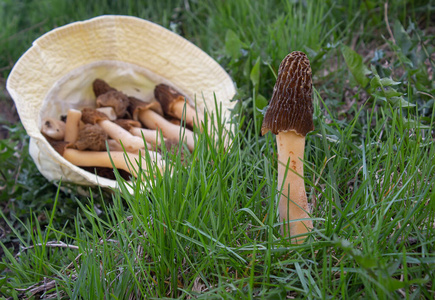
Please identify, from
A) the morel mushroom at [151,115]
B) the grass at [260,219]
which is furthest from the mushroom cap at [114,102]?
the grass at [260,219]

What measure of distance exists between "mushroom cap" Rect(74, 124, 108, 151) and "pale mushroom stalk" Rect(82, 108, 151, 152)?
0.10 meters

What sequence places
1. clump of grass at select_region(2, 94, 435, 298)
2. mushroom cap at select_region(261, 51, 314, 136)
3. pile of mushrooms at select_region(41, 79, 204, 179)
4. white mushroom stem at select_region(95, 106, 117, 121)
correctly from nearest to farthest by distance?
clump of grass at select_region(2, 94, 435, 298)
mushroom cap at select_region(261, 51, 314, 136)
pile of mushrooms at select_region(41, 79, 204, 179)
white mushroom stem at select_region(95, 106, 117, 121)

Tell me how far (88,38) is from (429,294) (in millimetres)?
2543

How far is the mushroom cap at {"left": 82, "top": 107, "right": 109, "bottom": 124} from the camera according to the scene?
2.82 meters

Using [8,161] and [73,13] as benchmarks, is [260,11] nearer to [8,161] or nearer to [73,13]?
[73,13]

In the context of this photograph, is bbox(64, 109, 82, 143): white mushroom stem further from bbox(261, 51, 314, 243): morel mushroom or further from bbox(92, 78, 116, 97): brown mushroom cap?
bbox(261, 51, 314, 243): morel mushroom

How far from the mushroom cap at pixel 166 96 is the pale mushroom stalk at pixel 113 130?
1.38 ft

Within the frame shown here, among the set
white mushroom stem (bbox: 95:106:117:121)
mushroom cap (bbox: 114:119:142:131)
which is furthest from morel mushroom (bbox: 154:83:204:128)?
white mushroom stem (bbox: 95:106:117:121)

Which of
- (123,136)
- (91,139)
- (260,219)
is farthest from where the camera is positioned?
(123,136)

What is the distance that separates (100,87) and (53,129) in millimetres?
521

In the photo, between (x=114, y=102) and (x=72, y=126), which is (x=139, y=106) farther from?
(x=72, y=126)

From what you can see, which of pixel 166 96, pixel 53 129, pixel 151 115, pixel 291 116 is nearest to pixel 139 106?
pixel 151 115

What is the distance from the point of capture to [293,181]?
1.63m

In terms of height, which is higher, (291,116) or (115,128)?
(291,116)
